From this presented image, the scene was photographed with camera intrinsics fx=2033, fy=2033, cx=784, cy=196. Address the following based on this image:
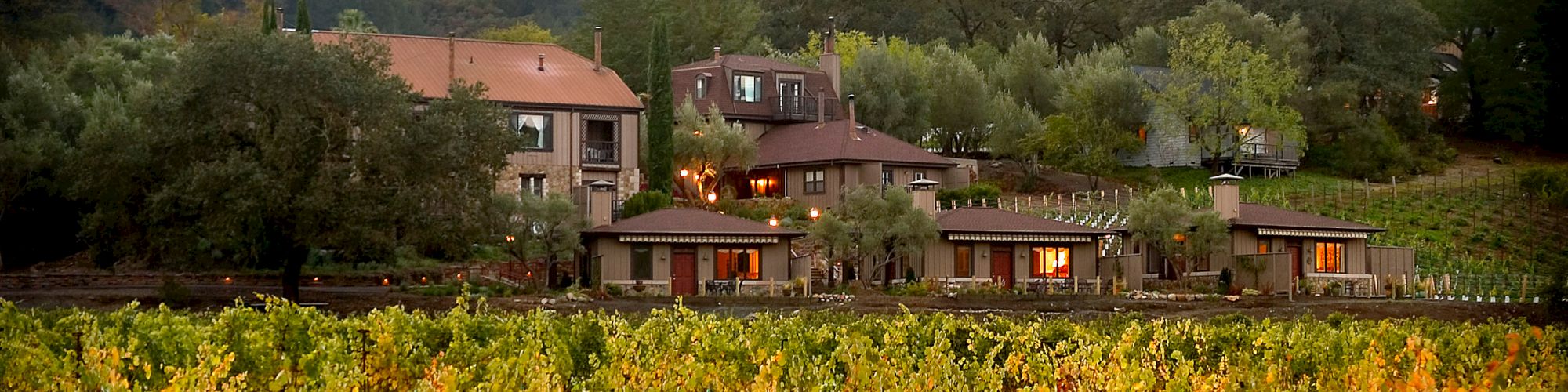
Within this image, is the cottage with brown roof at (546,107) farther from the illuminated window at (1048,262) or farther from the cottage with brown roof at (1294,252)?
the cottage with brown roof at (1294,252)

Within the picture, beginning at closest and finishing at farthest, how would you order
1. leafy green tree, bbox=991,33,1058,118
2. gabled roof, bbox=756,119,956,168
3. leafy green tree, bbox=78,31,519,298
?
leafy green tree, bbox=78,31,519,298
gabled roof, bbox=756,119,956,168
leafy green tree, bbox=991,33,1058,118

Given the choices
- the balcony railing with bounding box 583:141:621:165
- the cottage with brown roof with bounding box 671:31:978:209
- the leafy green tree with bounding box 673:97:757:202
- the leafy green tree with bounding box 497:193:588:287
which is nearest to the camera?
the leafy green tree with bounding box 497:193:588:287

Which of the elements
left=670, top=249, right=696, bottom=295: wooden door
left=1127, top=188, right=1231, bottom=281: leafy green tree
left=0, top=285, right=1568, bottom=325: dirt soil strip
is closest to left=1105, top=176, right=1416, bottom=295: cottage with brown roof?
left=1127, top=188, right=1231, bottom=281: leafy green tree

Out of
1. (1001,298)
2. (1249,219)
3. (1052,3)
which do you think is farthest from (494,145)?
(1052,3)

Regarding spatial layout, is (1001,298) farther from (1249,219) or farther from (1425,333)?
(1425,333)

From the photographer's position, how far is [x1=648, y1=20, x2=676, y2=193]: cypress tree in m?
65.7

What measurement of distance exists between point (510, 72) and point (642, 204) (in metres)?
8.95

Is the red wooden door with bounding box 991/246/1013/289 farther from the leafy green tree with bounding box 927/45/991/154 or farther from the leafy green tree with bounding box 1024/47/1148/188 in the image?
the leafy green tree with bounding box 927/45/991/154

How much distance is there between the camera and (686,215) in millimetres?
57844

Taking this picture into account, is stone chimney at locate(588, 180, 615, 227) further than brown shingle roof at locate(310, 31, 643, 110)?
No

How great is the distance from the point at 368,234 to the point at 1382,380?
Answer: 101ft

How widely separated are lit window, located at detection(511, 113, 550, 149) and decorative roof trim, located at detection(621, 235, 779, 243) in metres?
10.8

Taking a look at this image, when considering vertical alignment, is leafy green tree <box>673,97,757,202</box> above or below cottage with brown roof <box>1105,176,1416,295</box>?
above

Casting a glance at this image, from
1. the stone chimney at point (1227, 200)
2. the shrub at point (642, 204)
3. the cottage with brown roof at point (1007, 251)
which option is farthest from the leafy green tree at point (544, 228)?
the stone chimney at point (1227, 200)
